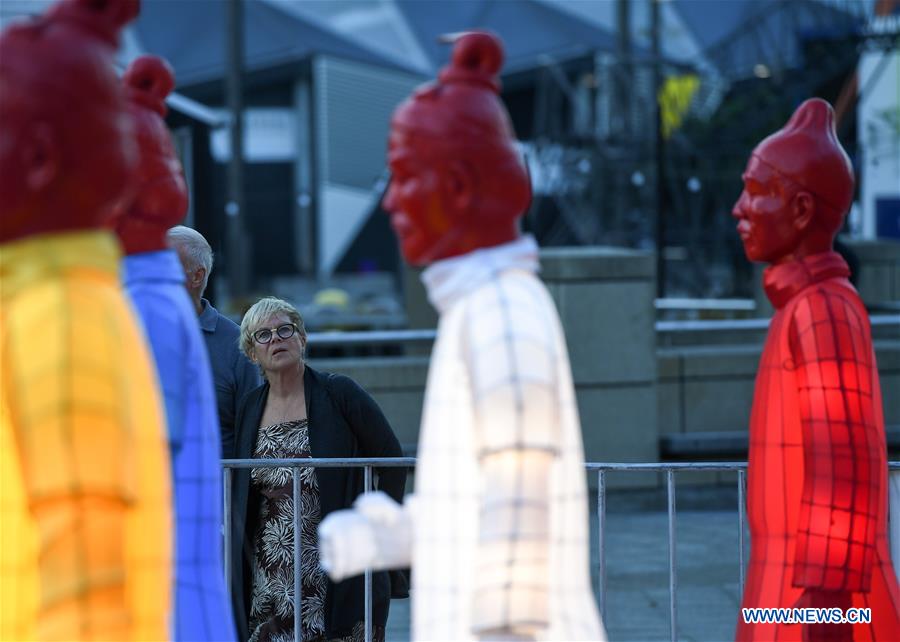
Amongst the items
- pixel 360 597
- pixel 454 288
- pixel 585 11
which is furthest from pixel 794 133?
pixel 585 11

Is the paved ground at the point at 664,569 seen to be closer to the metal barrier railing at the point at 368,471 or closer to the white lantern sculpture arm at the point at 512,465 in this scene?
the metal barrier railing at the point at 368,471

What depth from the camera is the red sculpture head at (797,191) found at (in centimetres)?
369

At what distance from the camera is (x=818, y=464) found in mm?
3467

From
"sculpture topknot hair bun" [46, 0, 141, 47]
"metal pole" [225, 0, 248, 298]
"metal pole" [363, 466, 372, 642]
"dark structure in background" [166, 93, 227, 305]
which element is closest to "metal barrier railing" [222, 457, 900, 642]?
"metal pole" [363, 466, 372, 642]

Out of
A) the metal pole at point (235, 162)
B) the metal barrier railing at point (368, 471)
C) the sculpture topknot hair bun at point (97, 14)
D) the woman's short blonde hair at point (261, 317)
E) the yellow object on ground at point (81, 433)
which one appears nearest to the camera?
the yellow object on ground at point (81, 433)

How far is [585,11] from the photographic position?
4691 cm

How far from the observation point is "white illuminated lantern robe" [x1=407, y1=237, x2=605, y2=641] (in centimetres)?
291

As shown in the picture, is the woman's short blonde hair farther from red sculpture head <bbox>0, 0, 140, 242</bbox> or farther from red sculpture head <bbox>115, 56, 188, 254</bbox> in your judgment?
red sculpture head <bbox>0, 0, 140, 242</bbox>

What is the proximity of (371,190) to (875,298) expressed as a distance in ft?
99.3

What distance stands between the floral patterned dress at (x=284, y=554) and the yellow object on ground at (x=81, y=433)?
2.72m

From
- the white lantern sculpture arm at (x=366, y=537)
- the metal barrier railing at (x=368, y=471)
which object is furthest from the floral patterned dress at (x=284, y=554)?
the white lantern sculpture arm at (x=366, y=537)

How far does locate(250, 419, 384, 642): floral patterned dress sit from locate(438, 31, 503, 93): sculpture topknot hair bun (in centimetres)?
262

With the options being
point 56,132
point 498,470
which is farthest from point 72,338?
point 498,470

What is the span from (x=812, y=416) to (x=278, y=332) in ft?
8.19
